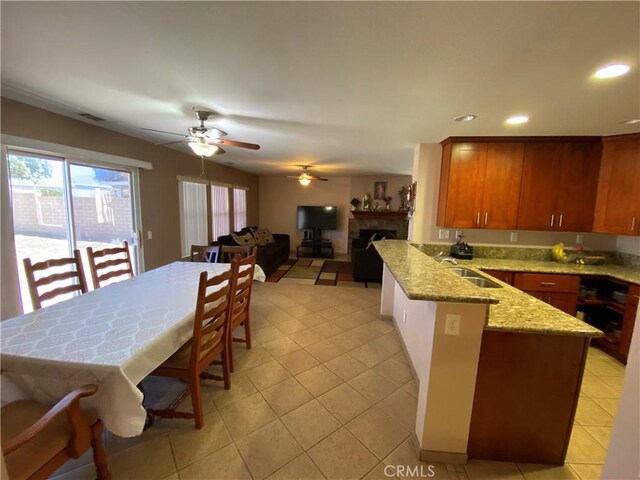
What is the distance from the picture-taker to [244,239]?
18.2 ft

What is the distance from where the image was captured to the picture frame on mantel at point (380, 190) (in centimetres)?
737

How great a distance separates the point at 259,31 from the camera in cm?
125

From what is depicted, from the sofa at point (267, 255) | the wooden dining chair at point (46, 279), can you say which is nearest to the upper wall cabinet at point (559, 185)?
the sofa at point (267, 255)

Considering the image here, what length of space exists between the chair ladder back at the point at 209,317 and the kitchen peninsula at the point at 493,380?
1.16 metres

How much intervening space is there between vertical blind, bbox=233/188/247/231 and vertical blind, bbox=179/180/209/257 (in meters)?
1.37

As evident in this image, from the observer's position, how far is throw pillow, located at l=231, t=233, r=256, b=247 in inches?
211

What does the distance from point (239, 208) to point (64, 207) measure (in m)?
4.17

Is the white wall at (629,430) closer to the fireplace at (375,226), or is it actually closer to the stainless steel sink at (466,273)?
the stainless steel sink at (466,273)

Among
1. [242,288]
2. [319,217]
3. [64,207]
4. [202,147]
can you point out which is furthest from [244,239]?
[242,288]

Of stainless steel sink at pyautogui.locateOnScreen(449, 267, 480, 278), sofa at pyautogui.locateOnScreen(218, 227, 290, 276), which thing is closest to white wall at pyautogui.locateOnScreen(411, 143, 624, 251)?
stainless steel sink at pyautogui.locateOnScreen(449, 267, 480, 278)

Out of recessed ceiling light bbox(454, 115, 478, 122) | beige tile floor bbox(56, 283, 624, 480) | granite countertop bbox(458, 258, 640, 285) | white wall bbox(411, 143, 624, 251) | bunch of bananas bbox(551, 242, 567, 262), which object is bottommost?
beige tile floor bbox(56, 283, 624, 480)

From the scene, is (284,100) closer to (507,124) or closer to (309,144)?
(309,144)

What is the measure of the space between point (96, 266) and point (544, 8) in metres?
3.29

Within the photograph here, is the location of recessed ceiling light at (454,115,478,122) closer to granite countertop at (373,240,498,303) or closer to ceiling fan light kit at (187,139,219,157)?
granite countertop at (373,240,498,303)
